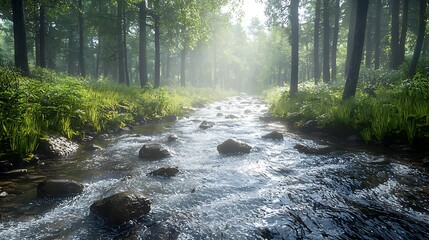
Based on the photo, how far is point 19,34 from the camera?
11.8 m

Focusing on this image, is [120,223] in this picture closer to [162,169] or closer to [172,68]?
[162,169]

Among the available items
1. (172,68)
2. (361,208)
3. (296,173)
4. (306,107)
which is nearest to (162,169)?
(296,173)

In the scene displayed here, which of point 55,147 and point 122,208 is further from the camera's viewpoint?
point 55,147

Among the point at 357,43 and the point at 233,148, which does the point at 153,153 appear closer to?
the point at 233,148

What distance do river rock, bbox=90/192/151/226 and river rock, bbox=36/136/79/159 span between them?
3.36 metres

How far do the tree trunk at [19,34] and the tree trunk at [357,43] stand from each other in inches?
571

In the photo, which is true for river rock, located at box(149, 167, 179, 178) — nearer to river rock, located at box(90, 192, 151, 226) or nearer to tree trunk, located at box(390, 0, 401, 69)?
river rock, located at box(90, 192, 151, 226)

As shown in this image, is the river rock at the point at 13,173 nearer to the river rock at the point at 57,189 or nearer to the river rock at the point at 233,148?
the river rock at the point at 57,189

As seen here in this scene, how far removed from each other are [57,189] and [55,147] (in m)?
2.72

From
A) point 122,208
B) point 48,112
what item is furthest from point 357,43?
point 48,112

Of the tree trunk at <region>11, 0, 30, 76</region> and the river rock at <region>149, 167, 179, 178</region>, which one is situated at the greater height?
the tree trunk at <region>11, 0, 30, 76</region>

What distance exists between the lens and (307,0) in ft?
83.0

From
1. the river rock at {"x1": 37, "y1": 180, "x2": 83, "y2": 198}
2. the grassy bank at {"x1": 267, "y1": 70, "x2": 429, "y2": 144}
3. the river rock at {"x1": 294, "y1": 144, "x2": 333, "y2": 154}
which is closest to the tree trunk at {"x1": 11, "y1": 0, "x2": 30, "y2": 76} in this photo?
the river rock at {"x1": 37, "y1": 180, "x2": 83, "y2": 198}

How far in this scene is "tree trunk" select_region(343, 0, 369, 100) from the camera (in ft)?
33.2
